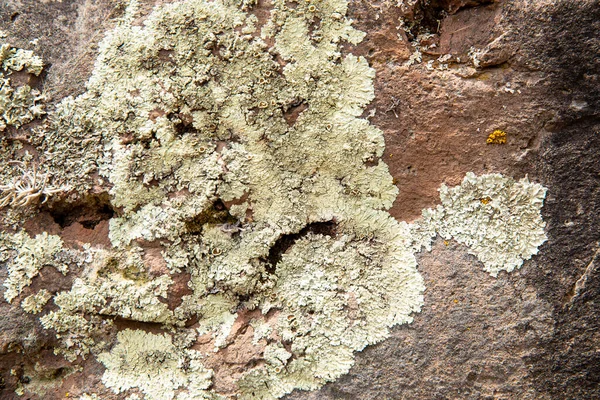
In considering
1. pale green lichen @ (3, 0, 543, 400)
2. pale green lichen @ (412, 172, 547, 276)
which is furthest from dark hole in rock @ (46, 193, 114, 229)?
pale green lichen @ (412, 172, 547, 276)

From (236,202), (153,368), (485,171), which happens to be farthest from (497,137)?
(153,368)

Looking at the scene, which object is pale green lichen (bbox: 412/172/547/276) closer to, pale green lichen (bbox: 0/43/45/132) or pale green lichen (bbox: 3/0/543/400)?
pale green lichen (bbox: 3/0/543/400)

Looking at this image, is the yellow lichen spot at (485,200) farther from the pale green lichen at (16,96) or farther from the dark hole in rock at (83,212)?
the pale green lichen at (16,96)

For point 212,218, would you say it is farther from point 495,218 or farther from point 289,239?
point 495,218

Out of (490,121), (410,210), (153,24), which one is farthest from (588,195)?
(153,24)

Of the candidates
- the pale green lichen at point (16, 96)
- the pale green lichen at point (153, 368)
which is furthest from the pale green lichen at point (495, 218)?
the pale green lichen at point (16, 96)

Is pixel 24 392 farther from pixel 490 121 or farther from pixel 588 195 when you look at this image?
pixel 588 195
